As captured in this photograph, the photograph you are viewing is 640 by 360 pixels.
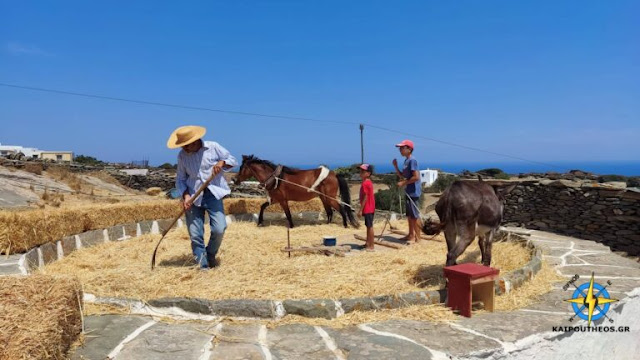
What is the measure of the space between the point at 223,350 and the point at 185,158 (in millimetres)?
3104

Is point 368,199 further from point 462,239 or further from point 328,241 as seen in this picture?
point 462,239

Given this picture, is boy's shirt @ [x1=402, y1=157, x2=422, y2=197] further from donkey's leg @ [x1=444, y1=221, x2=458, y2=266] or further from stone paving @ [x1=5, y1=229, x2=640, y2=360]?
stone paving @ [x1=5, y1=229, x2=640, y2=360]

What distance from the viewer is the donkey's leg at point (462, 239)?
4.47 m

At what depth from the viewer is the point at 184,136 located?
5.44 metres

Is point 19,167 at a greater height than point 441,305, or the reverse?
point 19,167

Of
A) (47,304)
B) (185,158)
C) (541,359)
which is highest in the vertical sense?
(185,158)

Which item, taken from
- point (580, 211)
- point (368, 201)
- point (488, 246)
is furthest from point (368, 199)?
point (580, 211)

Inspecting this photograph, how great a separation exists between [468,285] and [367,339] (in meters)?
1.08

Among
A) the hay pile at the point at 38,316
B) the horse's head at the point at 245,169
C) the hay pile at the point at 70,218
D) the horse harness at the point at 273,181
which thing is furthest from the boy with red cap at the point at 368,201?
the hay pile at the point at 70,218

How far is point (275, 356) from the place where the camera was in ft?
9.98

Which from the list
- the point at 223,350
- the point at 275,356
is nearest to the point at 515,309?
the point at 275,356

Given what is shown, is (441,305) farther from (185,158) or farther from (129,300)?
(185,158)

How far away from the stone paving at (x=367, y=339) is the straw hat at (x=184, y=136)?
90.3 inches

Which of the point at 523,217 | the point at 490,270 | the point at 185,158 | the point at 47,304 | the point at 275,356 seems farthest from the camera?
the point at 523,217
